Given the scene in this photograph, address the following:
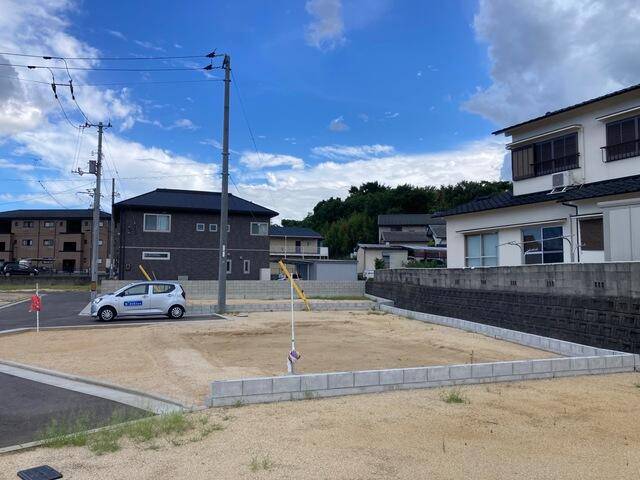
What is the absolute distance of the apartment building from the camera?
54.7 m

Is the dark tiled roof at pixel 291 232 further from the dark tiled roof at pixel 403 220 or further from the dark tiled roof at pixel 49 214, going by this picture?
the dark tiled roof at pixel 49 214

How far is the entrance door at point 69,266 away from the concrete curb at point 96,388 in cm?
5222

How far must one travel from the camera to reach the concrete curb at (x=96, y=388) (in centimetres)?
604

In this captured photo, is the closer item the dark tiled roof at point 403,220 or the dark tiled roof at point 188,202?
the dark tiled roof at point 188,202

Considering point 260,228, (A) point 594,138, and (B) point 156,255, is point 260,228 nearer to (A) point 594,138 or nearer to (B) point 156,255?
(B) point 156,255

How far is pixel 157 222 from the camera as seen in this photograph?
31766 millimetres

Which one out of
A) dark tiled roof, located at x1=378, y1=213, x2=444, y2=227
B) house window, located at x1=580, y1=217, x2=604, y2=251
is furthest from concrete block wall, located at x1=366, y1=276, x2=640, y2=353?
dark tiled roof, located at x1=378, y1=213, x2=444, y2=227

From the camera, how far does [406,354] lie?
33.2 feet

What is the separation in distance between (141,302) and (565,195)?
45.9 feet

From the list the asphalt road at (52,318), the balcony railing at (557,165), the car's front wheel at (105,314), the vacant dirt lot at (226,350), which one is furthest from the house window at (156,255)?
the balcony railing at (557,165)

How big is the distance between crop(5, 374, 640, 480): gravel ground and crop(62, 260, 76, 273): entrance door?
187 ft

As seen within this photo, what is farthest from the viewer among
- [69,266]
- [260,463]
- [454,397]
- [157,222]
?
[69,266]

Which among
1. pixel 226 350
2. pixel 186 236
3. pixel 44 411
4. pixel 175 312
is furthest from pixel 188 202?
pixel 44 411

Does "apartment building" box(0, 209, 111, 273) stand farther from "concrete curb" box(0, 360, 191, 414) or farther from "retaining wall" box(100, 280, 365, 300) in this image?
"concrete curb" box(0, 360, 191, 414)
